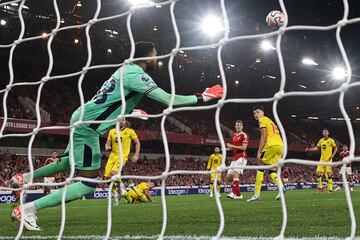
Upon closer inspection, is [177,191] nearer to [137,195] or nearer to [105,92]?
[137,195]

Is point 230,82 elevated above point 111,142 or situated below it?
above

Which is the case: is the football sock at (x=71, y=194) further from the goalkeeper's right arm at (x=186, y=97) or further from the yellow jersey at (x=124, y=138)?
the yellow jersey at (x=124, y=138)

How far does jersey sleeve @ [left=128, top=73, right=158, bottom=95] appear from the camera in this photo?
13.8ft

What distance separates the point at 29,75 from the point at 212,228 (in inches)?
929

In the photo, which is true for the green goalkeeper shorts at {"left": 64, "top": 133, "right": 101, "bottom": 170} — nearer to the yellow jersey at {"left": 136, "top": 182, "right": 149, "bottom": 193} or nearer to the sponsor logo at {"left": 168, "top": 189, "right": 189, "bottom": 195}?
the yellow jersey at {"left": 136, "top": 182, "right": 149, "bottom": 193}

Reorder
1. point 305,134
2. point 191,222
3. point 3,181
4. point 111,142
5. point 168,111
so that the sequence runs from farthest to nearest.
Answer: point 305,134 → point 3,181 → point 111,142 → point 191,222 → point 168,111

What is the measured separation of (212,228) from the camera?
4.98m

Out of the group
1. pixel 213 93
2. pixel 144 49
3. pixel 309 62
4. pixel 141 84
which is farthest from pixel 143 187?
pixel 309 62

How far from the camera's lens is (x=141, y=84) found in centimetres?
420

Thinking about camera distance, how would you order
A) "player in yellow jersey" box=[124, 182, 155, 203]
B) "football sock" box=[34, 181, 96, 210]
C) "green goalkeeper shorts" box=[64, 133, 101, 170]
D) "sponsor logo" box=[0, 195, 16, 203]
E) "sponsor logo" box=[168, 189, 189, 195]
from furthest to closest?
"sponsor logo" box=[168, 189, 189, 195] < "sponsor logo" box=[0, 195, 16, 203] < "player in yellow jersey" box=[124, 182, 155, 203] < "green goalkeeper shorts" box=[64, 133, 101, 170] < "football sock" box=[34, 181, 96, 210]

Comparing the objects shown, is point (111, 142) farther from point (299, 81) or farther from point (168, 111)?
point (299, 81)

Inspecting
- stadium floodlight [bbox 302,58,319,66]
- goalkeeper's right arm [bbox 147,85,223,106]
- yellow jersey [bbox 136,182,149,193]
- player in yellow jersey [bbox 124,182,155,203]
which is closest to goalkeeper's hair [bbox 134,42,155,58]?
goalkeeper's right arm [bbox 147,85,223,106]

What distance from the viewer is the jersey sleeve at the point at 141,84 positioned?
4199 millimetres

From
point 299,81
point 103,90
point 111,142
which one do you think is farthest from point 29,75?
point 103,90
